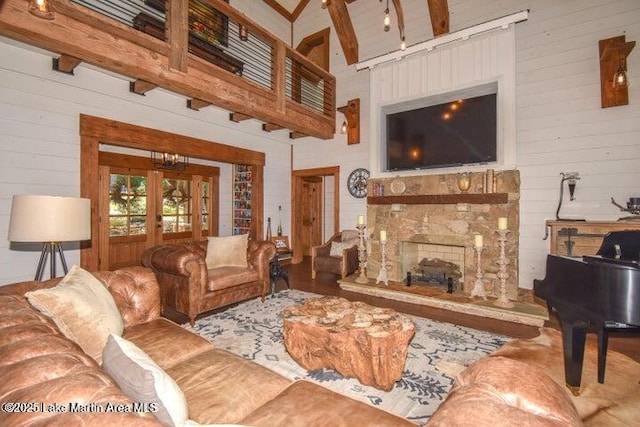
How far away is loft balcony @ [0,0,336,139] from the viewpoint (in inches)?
103

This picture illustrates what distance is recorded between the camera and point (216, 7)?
3797 millimetres

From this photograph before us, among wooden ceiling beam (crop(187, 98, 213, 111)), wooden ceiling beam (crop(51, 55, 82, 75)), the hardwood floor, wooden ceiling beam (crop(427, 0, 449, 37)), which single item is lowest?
the hardwood floor

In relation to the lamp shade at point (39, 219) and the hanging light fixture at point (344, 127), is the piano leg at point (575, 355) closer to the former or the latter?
the lamp shade at point (39, 219)

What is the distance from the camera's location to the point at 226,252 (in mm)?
3807

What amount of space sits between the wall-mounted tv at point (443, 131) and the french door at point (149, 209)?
174 inches

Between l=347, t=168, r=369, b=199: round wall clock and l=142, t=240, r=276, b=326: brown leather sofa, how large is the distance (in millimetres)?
2569

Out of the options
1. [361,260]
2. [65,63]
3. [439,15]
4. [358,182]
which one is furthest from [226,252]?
[439,15]

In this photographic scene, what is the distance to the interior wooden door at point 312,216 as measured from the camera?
7703mm

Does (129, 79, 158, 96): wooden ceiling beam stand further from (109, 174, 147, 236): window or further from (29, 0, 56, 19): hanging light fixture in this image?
(109, 174, 147, 236): window

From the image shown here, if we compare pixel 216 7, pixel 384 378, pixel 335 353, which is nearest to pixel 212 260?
pixel 335 353

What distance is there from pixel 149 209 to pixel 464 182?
237 inches

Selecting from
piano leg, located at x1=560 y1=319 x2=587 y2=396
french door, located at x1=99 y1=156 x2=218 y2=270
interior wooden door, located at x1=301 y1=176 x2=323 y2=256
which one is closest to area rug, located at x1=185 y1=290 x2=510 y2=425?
piano leg, located at x1=560 y1=319 x2=587 y2=396

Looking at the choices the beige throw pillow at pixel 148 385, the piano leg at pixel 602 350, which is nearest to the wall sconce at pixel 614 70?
the piano leg at pixel 602 350

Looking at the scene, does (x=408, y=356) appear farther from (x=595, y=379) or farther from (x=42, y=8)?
(x=42, y=8)
